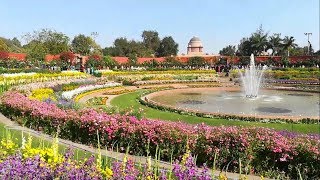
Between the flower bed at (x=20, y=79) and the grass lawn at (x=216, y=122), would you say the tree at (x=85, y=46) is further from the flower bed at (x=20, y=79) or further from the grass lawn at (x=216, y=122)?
the grass lawn at (x=216, y=122)

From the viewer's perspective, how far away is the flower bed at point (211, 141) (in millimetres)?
5621

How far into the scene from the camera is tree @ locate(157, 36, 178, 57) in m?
74.4

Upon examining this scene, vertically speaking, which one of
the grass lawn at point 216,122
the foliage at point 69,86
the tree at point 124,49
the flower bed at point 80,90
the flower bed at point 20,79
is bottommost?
the grass lawn at point 216,122

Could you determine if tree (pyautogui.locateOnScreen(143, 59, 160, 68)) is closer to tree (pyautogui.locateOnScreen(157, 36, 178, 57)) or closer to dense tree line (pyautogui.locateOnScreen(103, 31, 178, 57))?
dense tree line (pyautogui.locateOnScreen(103, 31, 178, 57))

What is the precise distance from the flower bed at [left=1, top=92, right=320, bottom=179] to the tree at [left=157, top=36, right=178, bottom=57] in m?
67.1

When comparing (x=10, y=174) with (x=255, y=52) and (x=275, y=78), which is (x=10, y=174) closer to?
(x=275, y=78)

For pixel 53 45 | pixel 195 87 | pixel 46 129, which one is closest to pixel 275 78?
pixel 195 87

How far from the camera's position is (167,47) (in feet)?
246

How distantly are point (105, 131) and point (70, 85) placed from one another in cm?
1152

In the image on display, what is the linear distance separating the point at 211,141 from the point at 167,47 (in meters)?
69.5

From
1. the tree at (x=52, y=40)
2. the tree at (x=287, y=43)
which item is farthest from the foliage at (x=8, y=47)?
the tree at (x=287, y=43)

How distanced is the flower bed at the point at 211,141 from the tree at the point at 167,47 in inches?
2643

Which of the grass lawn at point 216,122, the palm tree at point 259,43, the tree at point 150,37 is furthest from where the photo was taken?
the tree at point 150,37

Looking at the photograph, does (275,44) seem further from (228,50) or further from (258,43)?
(228,50)
